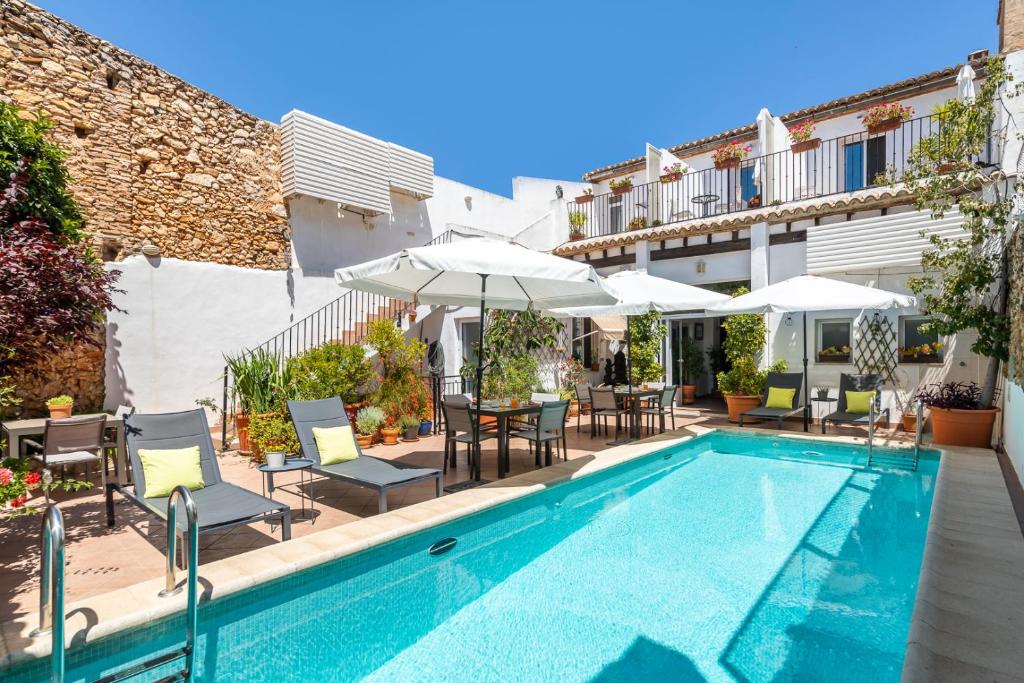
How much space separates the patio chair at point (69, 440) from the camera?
601 centimetres

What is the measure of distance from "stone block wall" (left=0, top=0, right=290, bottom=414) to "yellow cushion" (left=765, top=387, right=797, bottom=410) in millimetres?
11719

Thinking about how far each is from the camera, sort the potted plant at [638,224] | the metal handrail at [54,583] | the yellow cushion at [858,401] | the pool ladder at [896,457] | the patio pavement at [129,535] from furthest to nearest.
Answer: the potted plant at [638,224] < the yellow cushion at [858,401] < the pool ladder at [896,457] < the patio pavement at [129,535] < the metal handrail at [54,583]

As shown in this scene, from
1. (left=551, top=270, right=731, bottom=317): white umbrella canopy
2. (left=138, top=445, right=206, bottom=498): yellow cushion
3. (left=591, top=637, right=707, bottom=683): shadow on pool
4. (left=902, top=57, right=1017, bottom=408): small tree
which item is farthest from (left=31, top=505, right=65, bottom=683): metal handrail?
(left=902, top=57, right=1017, bottom=408): small tree

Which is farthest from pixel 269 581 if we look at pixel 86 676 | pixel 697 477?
pixel 697 477

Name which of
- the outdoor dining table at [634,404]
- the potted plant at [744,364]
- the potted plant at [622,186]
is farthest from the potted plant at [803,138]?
the outdoor dining table at [634,404]

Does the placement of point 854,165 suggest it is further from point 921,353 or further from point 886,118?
point 921,353

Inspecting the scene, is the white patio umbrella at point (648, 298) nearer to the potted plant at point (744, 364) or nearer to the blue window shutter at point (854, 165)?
the potted plant at point (744, 364)

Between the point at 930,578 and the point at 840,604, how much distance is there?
0.63 m

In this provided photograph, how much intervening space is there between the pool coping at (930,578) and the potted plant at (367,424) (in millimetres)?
3598

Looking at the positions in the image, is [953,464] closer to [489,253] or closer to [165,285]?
[489,253]

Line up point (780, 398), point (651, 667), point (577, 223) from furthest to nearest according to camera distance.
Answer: point (577, 223), point (780, 398), point (651, 667)

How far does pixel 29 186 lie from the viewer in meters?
6.50

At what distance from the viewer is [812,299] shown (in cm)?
919

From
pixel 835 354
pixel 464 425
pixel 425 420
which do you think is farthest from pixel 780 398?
pixel 464 425
